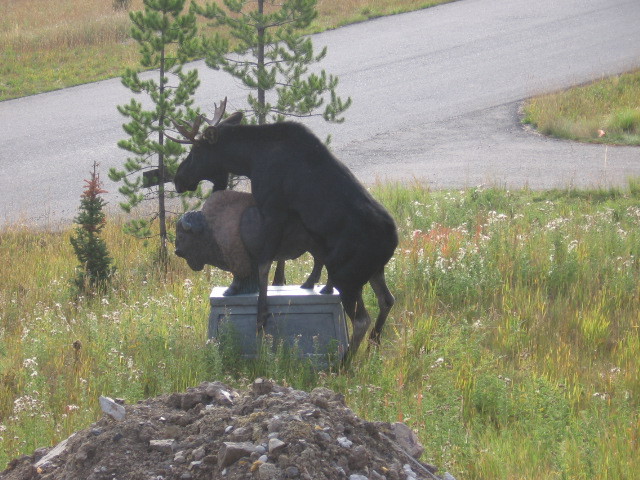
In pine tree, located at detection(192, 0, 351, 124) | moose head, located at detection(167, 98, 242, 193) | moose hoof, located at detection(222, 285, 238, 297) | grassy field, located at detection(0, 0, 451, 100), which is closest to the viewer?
moose head, located at detection(167, 98, 242, 193)

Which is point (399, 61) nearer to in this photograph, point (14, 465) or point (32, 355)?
point (32, 355)

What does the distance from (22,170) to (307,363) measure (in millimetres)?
8503

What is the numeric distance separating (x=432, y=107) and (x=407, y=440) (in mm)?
11730

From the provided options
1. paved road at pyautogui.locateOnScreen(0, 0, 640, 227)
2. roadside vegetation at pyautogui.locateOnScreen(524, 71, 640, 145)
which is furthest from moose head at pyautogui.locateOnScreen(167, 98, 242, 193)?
roadside vegetation at pyautogui.locateOnScreen(524, 71, 640, 145)

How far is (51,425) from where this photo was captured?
527cm

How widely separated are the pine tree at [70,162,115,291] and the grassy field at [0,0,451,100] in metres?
8.91

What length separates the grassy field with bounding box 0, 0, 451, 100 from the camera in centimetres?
1766

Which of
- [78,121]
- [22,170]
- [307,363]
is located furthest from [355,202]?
[78,121]

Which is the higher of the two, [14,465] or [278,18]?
[278,18]

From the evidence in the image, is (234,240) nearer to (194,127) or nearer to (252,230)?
(252,230)

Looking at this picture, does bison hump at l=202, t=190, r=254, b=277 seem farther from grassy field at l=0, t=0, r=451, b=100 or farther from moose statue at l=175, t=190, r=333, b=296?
grassy field at l=0, t=0, r=451, b=100

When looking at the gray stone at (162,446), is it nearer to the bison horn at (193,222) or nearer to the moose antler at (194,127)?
the bison horn at (193,222)

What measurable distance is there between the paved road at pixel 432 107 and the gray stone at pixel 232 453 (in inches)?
306

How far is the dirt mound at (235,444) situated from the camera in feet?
12.6
